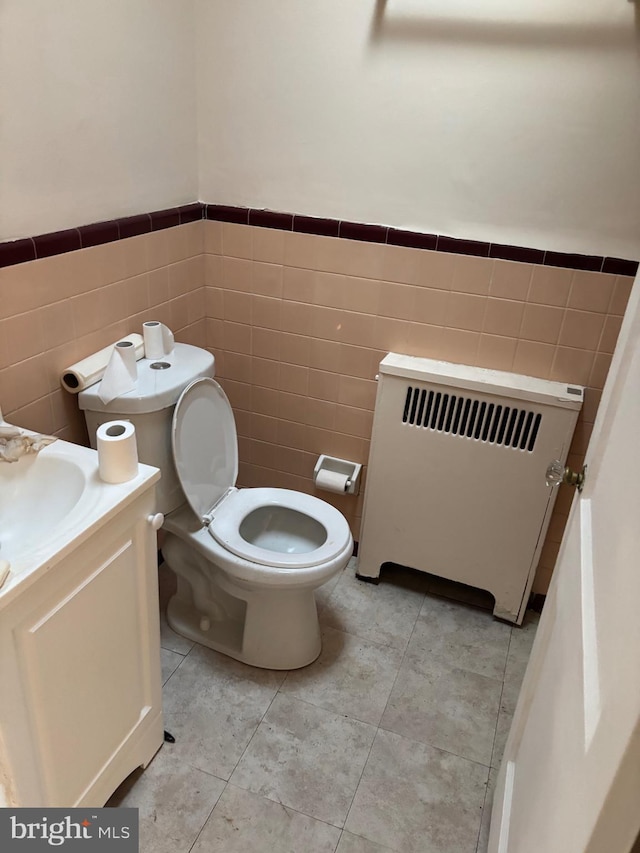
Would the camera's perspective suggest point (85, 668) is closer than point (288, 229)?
Yes

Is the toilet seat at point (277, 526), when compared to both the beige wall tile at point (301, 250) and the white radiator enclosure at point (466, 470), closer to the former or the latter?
the white radiator enclosure at point (466, 470)

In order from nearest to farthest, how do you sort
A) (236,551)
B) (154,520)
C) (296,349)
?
(154,520) → (236,551) → (296,349)

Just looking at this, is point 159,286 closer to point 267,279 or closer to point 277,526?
point 267,279

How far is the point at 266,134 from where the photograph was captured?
73.1 inches

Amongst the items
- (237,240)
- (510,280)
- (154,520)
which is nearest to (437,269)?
(510,280)

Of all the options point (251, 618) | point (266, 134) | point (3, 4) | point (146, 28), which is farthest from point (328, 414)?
point (3, 4)

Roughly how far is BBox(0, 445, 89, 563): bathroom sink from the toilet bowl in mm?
387

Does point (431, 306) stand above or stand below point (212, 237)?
below

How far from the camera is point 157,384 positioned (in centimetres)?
160

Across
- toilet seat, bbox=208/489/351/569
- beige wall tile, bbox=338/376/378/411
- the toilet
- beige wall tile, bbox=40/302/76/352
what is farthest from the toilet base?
beige wall tile, bbox=40/302/76/352

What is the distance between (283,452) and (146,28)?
1335 millimetres

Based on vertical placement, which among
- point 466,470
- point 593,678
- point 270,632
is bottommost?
point 270,632

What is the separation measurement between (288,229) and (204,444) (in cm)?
72

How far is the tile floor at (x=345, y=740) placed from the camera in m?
1.43
